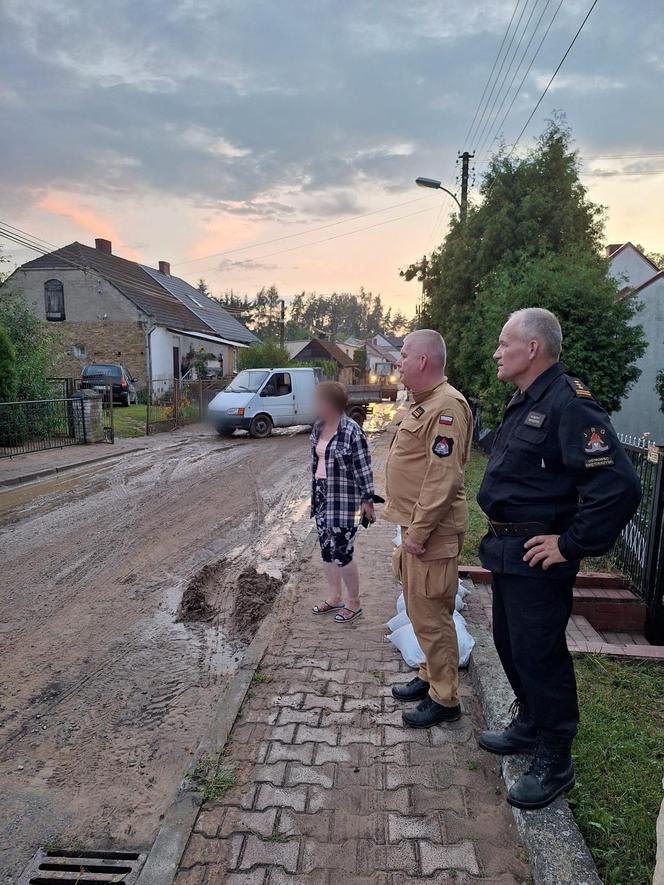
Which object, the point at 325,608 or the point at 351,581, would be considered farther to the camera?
the point at 325,608

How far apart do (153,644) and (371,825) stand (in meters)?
2.42

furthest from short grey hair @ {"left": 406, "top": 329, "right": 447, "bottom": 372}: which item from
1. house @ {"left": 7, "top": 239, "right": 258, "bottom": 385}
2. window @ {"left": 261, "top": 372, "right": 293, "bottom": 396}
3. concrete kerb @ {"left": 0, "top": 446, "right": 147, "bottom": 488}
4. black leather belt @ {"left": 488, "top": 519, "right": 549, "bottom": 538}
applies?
house @ {"left": 7, "top": 239, "right": 258, "bottom": 385}

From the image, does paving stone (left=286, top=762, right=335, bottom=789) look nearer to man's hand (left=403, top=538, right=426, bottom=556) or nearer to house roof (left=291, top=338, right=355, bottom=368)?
man's hand (left=403, top=538, right=426, bottom=556)

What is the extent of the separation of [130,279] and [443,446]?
30903 mm

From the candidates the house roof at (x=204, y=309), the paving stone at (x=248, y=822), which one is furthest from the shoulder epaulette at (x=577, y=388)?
the house roof at (x=204, y=309)

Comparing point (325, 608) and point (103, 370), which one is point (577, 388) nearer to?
point (325, 608)

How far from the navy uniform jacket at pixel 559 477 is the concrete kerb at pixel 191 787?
66.3 inches

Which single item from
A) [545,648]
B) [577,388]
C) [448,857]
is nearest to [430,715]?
[448,857]

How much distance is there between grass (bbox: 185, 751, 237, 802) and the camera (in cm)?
258

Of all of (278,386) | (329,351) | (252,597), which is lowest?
(252,597)

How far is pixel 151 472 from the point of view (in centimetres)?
1106

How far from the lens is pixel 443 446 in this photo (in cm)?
287

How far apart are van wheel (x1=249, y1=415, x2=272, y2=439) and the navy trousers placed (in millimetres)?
14096

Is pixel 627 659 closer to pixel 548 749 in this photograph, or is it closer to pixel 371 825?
pixel 548 749
